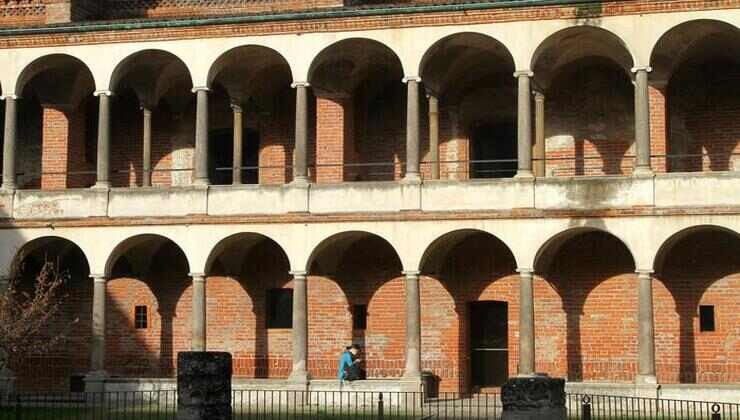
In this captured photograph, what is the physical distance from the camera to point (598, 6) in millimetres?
28875

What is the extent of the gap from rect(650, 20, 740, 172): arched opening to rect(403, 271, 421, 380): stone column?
252 inches

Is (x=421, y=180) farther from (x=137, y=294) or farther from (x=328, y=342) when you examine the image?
(x=137, y=294)

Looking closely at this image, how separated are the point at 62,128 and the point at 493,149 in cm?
1072

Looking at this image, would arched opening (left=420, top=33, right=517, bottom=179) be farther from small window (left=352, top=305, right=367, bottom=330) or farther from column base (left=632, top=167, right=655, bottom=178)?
column base (left=632, top=167, right=655, bottom=178)

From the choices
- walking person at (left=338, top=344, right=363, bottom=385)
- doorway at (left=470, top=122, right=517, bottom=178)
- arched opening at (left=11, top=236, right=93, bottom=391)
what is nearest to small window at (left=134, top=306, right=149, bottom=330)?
arched opening at (left=11, top=236, right=93, bottom=391)

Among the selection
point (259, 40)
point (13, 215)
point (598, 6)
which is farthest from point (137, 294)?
point (598, 6)

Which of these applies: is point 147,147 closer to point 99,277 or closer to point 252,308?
point 99,277

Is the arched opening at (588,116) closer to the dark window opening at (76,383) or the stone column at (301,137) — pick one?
the stone column at (301,137)

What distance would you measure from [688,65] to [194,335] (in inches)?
501

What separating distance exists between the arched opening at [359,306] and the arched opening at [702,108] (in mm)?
7120

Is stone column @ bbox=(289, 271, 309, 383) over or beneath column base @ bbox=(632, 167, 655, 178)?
beneath

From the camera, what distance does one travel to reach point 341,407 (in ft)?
90.6

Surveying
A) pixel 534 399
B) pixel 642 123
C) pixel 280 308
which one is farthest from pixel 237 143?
pixel 534 399

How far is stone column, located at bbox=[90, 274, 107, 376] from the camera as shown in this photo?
102 ft
